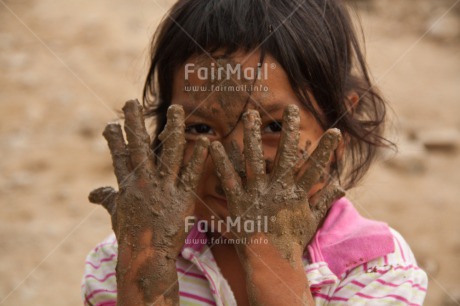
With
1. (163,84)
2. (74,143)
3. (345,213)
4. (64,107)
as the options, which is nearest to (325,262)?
(345,213)

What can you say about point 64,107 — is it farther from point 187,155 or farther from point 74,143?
point 187,155

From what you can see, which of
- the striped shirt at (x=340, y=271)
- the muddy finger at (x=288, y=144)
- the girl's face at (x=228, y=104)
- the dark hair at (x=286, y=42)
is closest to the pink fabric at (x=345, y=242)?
the striped shirt at (x=340, y=271)

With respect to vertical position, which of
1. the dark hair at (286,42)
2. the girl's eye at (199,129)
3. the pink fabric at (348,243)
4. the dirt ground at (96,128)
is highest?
the dirt ground at (96,128)

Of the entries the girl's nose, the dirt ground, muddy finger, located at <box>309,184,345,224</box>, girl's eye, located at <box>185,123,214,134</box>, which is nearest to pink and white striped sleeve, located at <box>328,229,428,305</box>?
muddy finger, located at <box>309,184,345,224</box>

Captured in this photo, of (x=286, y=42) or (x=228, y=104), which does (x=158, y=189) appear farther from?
(x=286, y=42)

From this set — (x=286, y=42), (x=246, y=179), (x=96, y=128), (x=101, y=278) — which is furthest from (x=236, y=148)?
(x=96, y=128)

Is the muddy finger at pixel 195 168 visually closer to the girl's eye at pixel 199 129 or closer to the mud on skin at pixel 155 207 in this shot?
the mud on skin at pixel 155 207

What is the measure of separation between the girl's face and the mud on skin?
0.44 ft

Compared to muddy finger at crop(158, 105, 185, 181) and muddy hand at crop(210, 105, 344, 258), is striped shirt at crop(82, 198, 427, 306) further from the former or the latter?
muddy finger at crop(158, 105, 185, 181)

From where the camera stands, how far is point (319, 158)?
1.77 meters

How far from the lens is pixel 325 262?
6.56 ft

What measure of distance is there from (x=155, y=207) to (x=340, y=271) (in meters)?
0.60

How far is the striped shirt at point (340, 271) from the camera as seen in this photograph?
1.93m

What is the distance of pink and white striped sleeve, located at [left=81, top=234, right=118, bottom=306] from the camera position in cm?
217
